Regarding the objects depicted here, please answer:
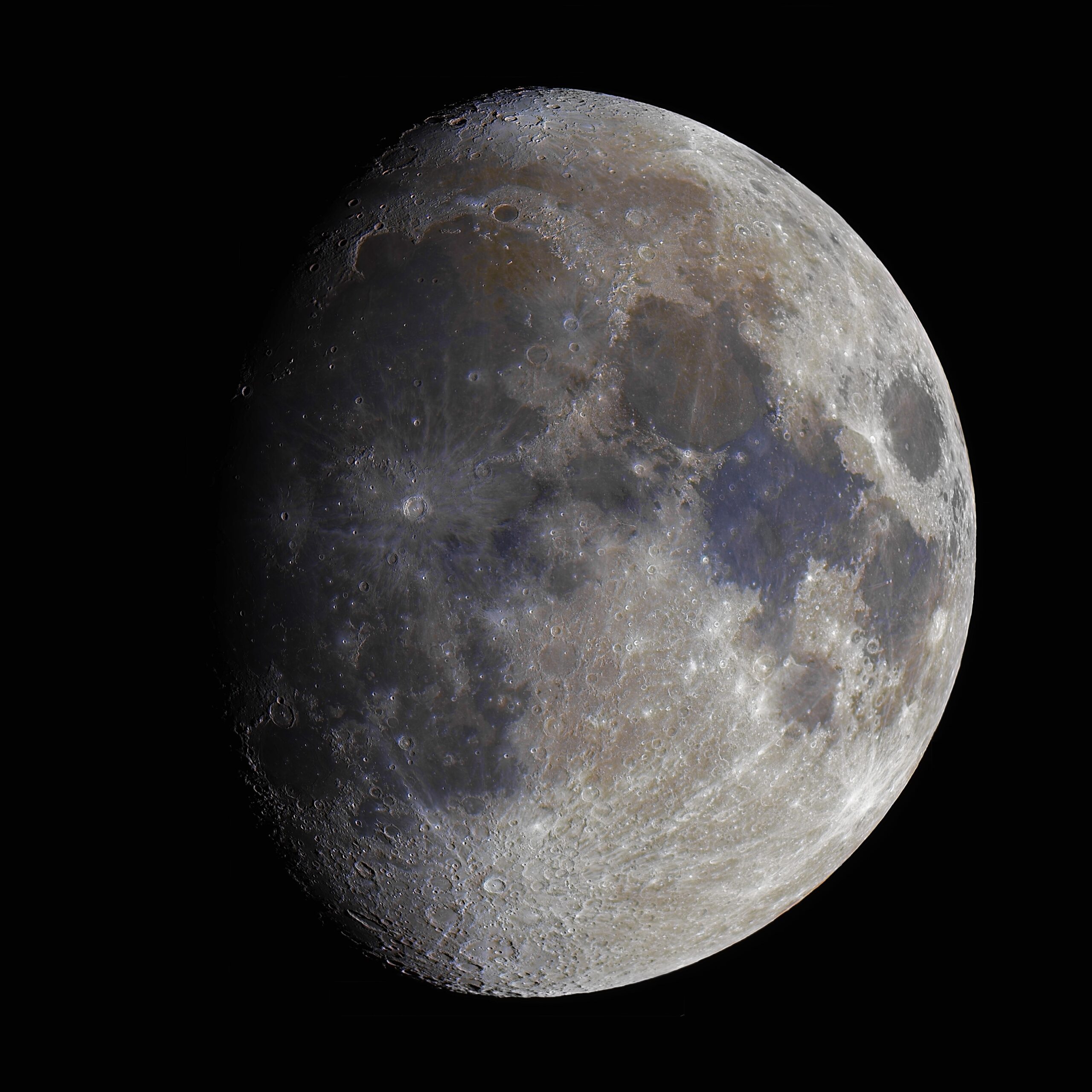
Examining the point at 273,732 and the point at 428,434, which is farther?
the point at 273,732

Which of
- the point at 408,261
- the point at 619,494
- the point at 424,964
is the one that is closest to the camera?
the point at 619,494

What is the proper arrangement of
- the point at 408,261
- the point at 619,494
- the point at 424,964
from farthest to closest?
the point at 424,964
the point at 408,261
the point at 619,494

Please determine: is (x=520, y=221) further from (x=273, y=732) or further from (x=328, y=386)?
(x=273, y=732)

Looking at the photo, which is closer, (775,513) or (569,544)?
(569,544)

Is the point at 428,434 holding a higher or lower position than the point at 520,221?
lower

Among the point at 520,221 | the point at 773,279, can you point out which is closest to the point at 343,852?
the point at 520,221

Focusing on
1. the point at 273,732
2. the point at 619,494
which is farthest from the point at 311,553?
the point at 619,494

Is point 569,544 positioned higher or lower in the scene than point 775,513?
lower

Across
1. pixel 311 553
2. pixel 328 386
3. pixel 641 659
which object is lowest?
pixel 641 659
